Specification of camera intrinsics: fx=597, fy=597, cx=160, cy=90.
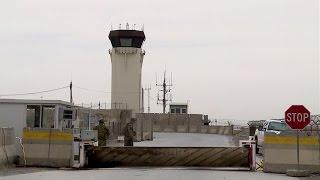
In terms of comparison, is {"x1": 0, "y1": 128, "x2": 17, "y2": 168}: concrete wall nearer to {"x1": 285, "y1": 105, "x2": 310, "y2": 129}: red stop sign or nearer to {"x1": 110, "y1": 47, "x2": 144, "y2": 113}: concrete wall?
{"x1": 285, "y1": 105, "x2": 310, "y2": 129}: red stop sign

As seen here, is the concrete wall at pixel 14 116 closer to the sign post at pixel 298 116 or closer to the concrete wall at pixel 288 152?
the concrete wall at pixel 288 152

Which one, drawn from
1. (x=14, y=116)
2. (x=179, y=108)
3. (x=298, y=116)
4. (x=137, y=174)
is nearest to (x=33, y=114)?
(x=14, y=116)

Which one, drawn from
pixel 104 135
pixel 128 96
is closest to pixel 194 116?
pixel 128 96

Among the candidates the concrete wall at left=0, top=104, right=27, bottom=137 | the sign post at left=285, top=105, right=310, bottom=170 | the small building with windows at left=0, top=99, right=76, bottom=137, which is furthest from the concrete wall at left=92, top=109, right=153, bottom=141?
the sign post at left=285, top=105, right=310, bottom=170

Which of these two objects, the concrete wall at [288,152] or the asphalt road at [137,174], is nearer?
the asphalt road at [137,174]

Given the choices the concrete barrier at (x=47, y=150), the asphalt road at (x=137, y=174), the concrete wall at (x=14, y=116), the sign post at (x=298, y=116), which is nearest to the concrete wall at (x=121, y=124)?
the concrete wall at (x=14, y=116)

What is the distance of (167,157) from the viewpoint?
22.7 m

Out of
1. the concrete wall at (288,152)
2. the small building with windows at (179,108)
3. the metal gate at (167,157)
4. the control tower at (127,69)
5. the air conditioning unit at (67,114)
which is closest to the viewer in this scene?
the concrete wall at (288,152)

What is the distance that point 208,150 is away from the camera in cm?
2225

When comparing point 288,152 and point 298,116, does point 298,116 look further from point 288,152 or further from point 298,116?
point 288,152

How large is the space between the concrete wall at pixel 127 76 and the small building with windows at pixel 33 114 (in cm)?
5554

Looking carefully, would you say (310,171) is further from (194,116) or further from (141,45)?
(194,116)

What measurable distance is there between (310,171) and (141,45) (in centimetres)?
7000

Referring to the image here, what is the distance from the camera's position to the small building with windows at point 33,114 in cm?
2789
